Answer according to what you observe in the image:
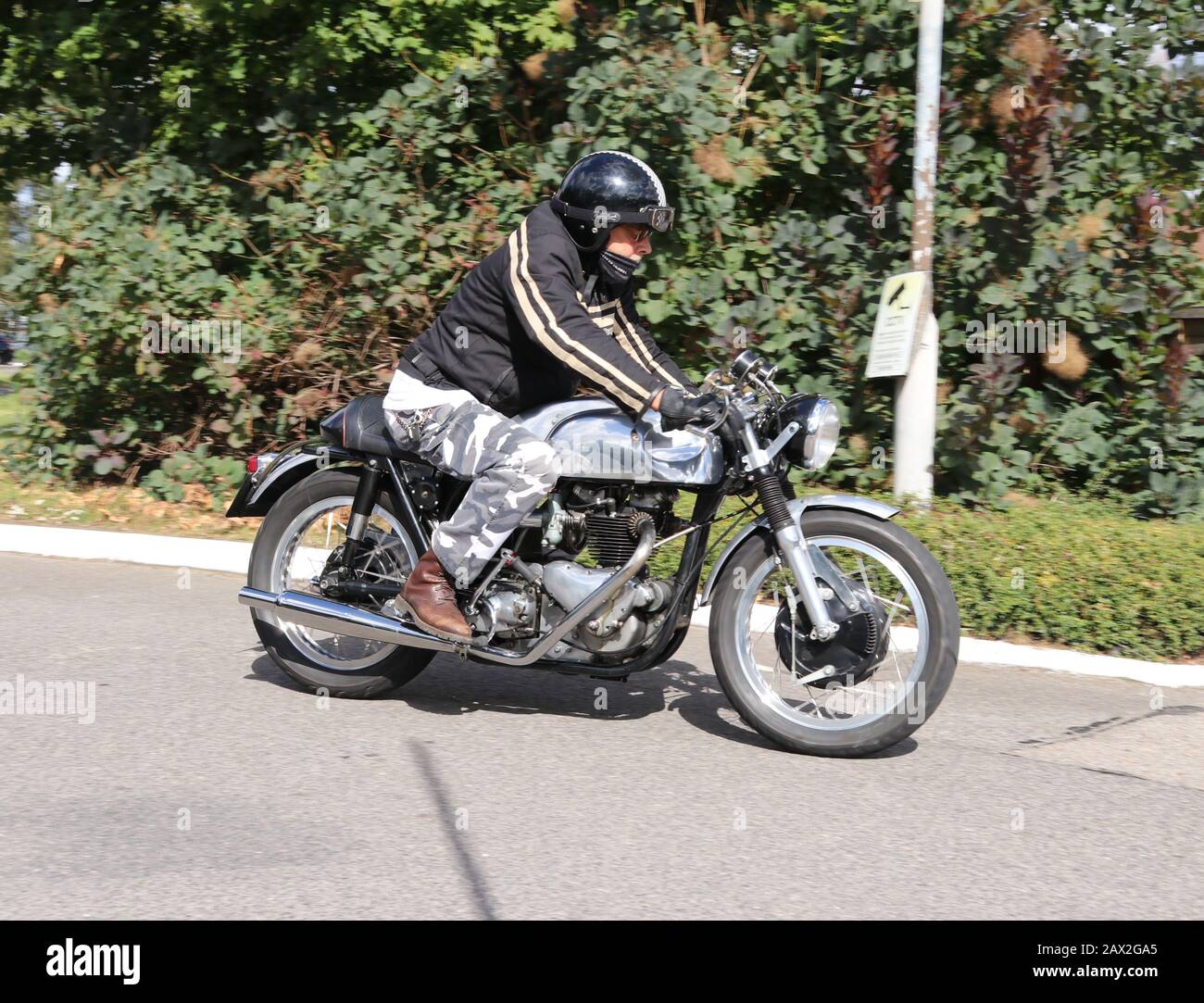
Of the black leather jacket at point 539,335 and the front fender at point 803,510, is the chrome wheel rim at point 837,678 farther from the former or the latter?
the black leather jacket at point 539,335

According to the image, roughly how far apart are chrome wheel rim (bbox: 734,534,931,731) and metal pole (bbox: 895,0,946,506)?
3467 mm

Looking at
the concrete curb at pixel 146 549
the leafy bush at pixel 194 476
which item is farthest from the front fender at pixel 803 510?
the leafy bush at pixel 194 476

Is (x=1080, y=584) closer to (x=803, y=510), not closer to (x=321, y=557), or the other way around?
(x=803, y=510)

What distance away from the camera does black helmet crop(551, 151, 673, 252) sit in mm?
5137

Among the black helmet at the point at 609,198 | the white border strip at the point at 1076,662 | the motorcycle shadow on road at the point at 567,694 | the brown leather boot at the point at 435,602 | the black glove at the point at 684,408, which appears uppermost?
the black helmet at the point at 609,198

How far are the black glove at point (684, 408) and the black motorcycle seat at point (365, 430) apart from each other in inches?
45.8

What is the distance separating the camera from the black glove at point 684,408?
4.92 metres

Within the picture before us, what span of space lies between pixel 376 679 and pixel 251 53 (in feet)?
24.5

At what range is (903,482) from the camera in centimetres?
869

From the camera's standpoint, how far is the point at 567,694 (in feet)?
20.1

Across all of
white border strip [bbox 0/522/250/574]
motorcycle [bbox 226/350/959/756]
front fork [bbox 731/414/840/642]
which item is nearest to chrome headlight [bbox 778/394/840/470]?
motorcycle [bbox 226/350/959/756]

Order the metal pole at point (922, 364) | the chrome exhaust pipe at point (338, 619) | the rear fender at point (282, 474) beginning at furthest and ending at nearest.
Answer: the metal pole at point (922, 364) < the rear fender at point (282, 474) < the chrome exhaust pipe at point (338, 619)

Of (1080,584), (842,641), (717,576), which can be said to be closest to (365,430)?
(717,576)

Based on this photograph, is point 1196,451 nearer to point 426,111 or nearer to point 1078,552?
point 1078,552
